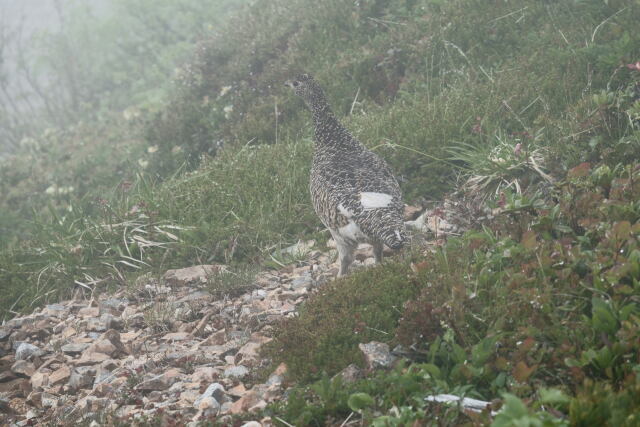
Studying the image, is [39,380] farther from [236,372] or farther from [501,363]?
[501,363]

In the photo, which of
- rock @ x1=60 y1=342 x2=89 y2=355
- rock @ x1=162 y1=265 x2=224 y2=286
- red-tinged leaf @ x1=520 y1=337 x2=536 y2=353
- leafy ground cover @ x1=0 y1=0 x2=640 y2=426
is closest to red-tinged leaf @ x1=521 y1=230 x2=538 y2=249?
leafy ground cover @ x1=0 y1=0 x2=640 y2=426

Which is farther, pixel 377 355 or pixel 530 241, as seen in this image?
pixel 530 241

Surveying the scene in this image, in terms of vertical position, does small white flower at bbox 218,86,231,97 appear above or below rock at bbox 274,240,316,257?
above

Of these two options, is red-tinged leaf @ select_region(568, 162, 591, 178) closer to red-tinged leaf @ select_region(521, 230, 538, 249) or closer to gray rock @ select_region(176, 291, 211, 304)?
red-tinged leaf @ select_region(521, 230, 538, 249)

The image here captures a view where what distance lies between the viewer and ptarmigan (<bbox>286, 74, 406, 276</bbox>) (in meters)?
5.25

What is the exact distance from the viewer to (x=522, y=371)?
3262 mm

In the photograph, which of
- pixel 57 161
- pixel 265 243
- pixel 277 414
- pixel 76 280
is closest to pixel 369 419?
pixel 277 414

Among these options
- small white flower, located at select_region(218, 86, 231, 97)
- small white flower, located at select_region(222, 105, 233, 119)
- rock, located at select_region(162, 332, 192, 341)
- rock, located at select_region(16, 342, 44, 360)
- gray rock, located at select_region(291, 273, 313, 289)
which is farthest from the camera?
small white flower, located at select_region(218, 86, 231, 97)

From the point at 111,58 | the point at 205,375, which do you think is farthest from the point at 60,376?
the point at 111,58

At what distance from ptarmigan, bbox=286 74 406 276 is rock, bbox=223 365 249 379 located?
1249 mm

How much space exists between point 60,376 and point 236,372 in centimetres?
145

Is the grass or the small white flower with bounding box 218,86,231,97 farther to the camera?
the small white flower with bounding box 218,86,231,97

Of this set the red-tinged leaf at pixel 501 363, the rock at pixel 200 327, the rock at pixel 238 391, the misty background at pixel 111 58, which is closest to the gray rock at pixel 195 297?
the rock at pixel 200 327

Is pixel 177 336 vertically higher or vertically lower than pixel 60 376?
lower
